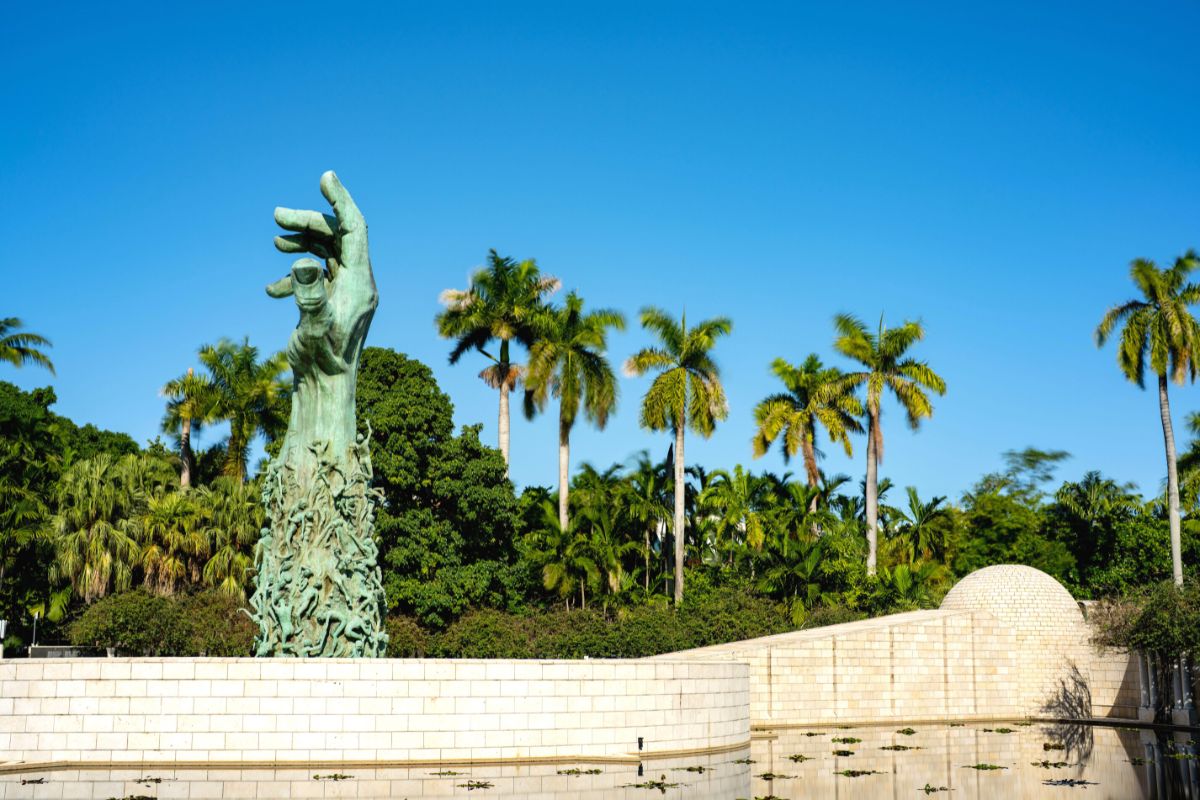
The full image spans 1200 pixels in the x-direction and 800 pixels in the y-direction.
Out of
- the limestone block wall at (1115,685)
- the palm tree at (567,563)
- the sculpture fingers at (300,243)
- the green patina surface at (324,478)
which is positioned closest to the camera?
the green patina surface at (324,478)

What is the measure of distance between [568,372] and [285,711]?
21.7 meters

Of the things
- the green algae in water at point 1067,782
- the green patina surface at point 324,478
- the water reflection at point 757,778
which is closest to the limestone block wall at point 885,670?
the water reflection at point 757,778

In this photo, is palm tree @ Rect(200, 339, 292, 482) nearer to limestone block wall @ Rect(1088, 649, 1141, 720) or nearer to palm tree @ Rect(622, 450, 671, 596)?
palm tree @ Rect(622, 450, 671, 596)

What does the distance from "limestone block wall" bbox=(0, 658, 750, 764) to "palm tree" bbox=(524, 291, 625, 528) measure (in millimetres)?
19469

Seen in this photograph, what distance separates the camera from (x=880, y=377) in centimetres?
3747

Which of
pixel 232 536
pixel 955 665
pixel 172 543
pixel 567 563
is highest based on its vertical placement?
pixel 232 536

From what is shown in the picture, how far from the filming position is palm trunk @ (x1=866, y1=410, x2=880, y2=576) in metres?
36.2

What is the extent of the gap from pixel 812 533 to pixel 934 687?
36.0ft

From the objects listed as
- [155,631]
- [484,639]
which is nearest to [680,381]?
[484,639]

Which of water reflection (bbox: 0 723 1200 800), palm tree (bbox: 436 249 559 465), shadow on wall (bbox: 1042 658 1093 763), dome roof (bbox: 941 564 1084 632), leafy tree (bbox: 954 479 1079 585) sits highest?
palm tree (bbox: 436 249 559 465)

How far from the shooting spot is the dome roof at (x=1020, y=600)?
30.3 metres

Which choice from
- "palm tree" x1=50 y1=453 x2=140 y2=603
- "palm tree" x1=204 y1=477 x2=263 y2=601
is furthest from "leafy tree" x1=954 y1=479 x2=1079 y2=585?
"palm tree" x1=50 y1=453 x2=140 y2=603

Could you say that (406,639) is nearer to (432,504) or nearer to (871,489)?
(432,504)

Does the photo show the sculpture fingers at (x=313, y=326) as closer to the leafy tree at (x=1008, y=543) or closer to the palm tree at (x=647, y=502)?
the palm tree at (x=647, y=502)
